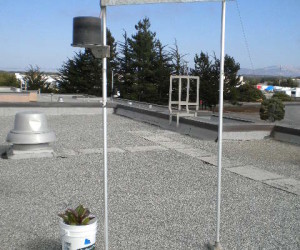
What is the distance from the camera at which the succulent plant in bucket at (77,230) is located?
11.2 feet

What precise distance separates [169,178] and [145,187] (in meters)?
0.73

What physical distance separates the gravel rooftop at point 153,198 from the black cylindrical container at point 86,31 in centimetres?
198

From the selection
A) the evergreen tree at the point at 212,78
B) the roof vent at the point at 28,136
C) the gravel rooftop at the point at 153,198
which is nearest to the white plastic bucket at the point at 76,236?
the gravel rooftop at the point at 153,198

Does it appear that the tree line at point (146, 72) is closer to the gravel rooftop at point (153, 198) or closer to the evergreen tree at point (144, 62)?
the evergreen tree at point (144, 62)

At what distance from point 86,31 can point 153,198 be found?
9.48ft

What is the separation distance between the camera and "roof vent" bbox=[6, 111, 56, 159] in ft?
26.9

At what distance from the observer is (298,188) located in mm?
6297

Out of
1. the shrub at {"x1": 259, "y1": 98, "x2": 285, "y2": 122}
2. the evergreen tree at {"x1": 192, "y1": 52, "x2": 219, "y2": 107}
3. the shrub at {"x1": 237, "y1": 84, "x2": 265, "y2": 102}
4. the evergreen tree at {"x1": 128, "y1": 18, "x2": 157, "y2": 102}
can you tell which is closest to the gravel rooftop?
the shrub at {"x1": 259, "y1": 98, "x2": 285, "y2": 122}

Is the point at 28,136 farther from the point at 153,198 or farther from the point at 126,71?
the point at 126,71

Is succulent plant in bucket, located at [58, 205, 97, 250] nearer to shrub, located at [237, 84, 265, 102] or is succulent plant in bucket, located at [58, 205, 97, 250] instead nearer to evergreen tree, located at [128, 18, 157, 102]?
evergreen tree, located at [128, 18, 157, 102]

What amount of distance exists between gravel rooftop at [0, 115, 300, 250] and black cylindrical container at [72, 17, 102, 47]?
1978 millimetres

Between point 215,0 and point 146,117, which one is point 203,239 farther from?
point 146,117

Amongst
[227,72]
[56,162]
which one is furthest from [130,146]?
[227,72]

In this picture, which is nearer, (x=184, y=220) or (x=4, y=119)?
(x=184, y=220)
